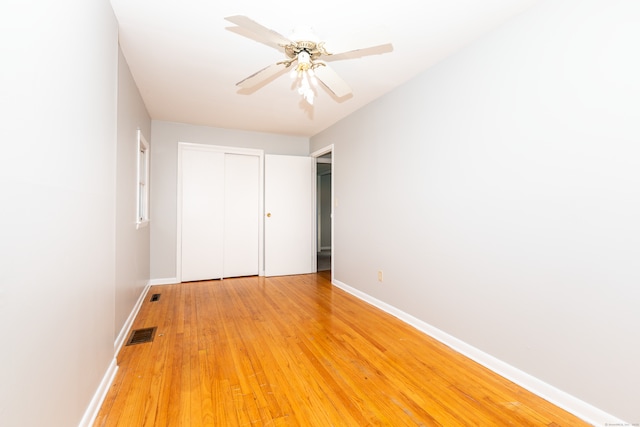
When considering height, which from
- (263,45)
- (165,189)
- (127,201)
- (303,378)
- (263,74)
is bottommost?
(303,378)

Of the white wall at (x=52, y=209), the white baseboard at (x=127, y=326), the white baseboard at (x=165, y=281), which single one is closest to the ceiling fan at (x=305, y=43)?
the white wall at (x=52, y=209)

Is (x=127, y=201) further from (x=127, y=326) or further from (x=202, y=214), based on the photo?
(x=202, y=214)

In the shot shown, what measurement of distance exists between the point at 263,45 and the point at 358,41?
38.5 inches

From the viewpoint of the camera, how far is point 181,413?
154 centimetres

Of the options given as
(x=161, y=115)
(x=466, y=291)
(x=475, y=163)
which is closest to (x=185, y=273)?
(x=161, y=115)

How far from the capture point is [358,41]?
1.65m

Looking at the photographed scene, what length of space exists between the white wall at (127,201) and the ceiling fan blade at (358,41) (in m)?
1.76

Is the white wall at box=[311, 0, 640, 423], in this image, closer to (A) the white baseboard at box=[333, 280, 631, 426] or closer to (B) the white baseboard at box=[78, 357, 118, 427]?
(A) the white baseboard at box=[333, 280, 631, 426]

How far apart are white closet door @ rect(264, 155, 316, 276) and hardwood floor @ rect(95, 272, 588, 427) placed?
1781mm

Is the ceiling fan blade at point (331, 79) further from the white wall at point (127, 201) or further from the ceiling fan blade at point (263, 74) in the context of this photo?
the white wall at point (127, 201)

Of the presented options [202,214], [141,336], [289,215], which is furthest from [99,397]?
[289,215]

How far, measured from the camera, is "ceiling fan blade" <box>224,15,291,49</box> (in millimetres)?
1408

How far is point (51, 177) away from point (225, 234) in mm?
3551

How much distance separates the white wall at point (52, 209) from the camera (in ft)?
2.72
